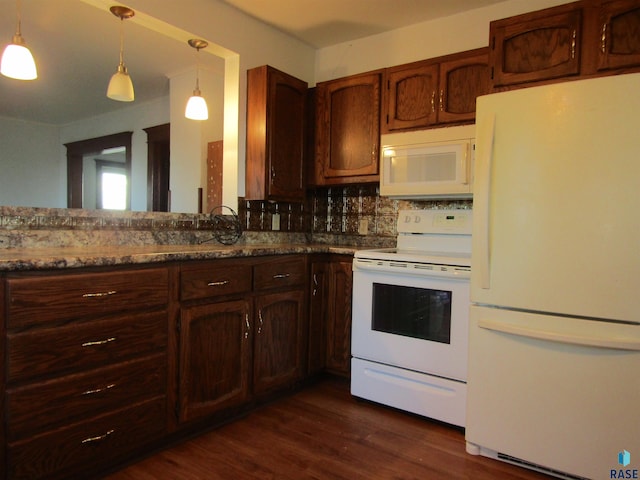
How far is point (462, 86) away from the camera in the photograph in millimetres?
2479

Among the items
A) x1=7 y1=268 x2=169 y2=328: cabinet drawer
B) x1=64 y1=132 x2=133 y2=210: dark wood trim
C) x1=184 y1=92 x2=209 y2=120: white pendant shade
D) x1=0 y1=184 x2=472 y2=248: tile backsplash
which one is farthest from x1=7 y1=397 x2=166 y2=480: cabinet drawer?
x1=64 y1=132 x2=133 y2=210: dark wood trim

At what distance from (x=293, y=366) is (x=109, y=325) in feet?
3.94

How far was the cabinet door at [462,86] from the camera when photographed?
2.41m

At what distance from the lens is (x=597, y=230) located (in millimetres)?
1590

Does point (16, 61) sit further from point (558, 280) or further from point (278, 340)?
point (558, 280)

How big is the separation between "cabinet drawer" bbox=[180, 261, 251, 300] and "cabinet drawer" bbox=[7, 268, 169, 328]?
11 centimetres

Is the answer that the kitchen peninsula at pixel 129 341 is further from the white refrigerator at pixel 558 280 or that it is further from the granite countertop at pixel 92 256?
the white refrigerator at pixel 558 280

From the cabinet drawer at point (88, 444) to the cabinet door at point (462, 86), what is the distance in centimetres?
219

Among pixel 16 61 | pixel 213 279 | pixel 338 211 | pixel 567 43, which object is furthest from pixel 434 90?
pixel 16 61

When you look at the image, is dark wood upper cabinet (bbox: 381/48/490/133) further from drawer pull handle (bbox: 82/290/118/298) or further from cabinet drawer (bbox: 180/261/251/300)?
drawer pull handle (bbox: 82/290/118/298)

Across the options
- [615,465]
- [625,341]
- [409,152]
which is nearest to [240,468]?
[615,465]

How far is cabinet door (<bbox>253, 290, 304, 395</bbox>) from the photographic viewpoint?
7.43 ft

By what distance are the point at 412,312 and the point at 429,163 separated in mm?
894

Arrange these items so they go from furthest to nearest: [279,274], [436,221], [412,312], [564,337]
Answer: [436,221]
[279,274]
[412,312]
[564,337]
